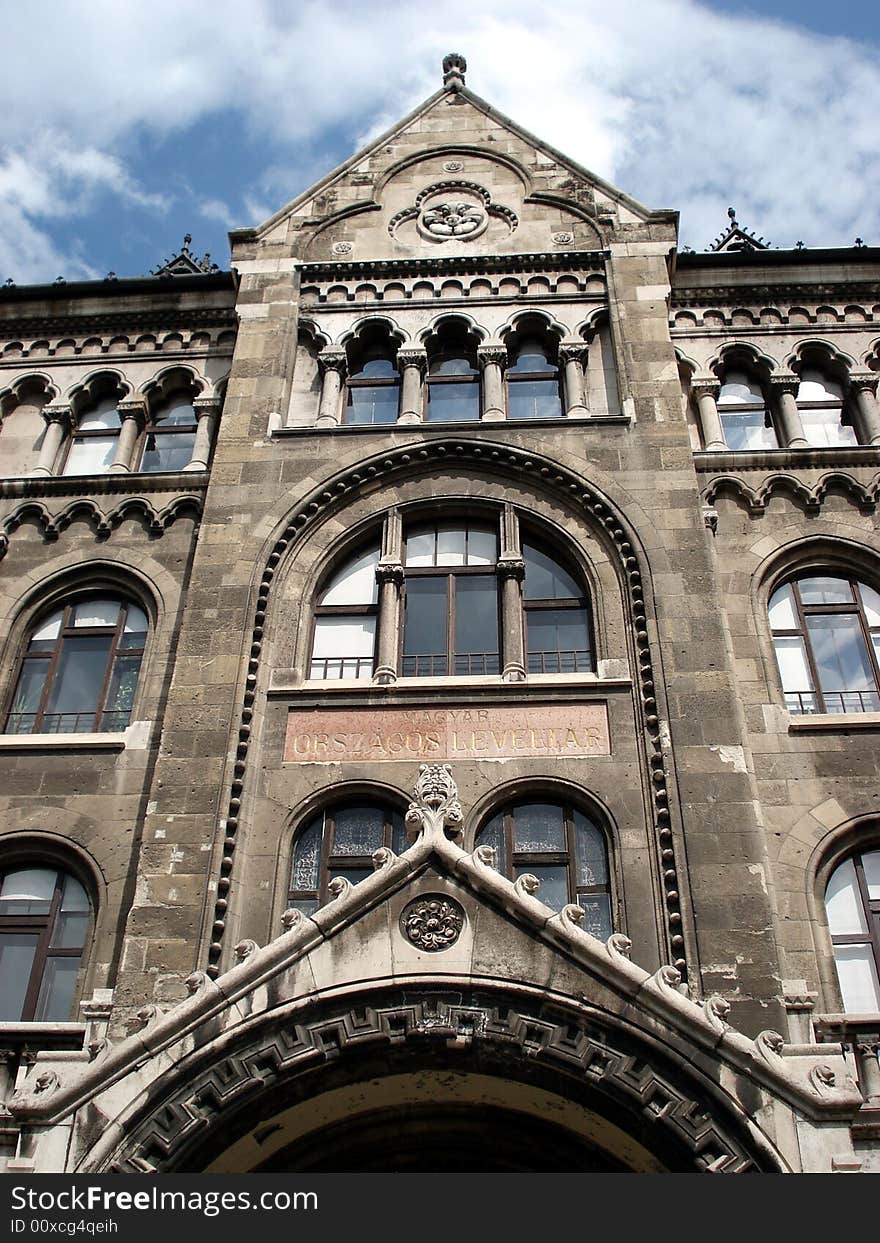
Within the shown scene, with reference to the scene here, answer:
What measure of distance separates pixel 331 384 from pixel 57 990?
9875mm

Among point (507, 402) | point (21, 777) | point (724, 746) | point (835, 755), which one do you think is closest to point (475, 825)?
point (724, 746)

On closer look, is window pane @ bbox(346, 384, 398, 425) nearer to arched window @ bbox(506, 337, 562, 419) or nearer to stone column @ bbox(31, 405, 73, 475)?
arched window @ bbox(506, 337, 562, 419)

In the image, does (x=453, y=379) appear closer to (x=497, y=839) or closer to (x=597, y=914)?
(x=497, y=839)

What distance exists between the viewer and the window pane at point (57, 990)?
13.9m

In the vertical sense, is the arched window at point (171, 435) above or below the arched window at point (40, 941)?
above

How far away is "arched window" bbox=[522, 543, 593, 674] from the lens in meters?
16.2

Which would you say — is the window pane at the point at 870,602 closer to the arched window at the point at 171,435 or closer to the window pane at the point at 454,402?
the window pane at the point at 454,402

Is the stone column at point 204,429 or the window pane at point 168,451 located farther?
the window pane at point 168,451

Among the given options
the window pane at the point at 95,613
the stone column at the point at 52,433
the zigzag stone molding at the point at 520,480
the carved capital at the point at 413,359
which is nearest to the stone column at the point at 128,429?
the stone column at the point at 52,433

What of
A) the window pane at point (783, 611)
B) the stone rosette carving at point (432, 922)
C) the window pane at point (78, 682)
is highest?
the window pane at point (783, 611)

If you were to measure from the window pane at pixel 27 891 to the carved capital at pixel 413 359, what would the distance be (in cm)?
942

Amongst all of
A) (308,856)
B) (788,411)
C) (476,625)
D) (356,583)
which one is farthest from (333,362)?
(308,856)

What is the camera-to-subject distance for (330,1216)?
32.9 feet

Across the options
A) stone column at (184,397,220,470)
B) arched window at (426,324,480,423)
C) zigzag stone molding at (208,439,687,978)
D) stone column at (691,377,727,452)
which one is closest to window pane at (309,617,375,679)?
zigzag stone molding at (208,439,687,978)
